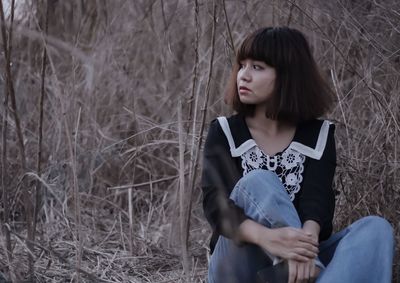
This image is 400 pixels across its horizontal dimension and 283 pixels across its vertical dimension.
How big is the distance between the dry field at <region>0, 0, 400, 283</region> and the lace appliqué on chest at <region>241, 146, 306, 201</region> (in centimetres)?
22

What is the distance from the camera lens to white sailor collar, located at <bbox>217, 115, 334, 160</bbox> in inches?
96.0

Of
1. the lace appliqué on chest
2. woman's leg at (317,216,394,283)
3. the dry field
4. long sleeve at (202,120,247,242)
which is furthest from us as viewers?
the dry field

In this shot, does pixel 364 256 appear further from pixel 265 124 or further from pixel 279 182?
pixel 265 124

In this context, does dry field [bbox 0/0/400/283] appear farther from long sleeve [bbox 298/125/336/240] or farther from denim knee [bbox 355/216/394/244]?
denim knee [bbox 355/216/394/244]

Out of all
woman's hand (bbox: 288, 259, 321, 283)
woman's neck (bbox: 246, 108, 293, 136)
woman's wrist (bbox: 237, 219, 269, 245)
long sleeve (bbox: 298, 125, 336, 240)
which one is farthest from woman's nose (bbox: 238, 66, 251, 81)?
woman's hand (bbox: 288, 259, 321, 283)

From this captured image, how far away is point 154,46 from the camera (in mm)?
4211

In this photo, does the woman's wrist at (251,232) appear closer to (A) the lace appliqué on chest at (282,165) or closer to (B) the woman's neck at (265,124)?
(A) the lace appliqué on chest at (282,165)

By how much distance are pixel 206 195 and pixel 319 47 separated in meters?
1.33

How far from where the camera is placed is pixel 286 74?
2.47m

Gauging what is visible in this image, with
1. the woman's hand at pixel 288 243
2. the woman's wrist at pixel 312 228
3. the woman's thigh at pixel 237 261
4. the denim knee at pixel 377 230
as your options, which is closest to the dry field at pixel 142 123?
the woman's thigh at pixel 237 261

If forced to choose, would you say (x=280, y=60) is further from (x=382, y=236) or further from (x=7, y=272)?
(x=7, y=272)

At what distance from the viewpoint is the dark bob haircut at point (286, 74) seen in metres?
2.45

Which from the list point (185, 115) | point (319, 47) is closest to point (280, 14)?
point (319, 47)

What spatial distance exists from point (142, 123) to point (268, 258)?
1.33 meters
